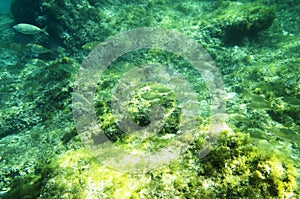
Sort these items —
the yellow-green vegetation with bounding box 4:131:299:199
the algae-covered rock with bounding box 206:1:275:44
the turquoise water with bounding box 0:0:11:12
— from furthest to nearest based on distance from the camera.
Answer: the turquoise water with bounding box 0:0:11:12 < the algae-covered rock with bounding box 206:1:275:44 < the yellow-green vegetation with bounding box 4:131:299:199

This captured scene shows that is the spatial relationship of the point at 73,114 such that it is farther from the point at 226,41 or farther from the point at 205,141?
the point at 226,41

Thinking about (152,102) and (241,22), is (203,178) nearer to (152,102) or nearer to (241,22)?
(152,102)

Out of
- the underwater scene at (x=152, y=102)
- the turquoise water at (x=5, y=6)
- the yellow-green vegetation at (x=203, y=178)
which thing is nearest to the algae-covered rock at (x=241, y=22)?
the underwater scene at (x=152, y=102)

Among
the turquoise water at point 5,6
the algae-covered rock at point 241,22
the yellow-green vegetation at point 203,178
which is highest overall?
the algae-covered rock at point 241,22

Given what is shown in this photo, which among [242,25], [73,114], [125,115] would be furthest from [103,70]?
[242,25]

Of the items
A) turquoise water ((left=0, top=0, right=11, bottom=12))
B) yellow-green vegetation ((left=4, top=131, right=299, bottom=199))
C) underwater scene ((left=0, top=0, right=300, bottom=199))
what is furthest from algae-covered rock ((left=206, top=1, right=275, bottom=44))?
turquoise water ((left=0, top=0, right=11, bottom=12))

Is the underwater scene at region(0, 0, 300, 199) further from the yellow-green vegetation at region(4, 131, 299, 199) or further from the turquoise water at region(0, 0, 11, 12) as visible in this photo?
the turquoise water at region(0, 0, 11, 12)

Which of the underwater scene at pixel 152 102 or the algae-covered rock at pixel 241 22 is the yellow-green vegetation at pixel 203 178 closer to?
the underwater scene at pixel 152 102

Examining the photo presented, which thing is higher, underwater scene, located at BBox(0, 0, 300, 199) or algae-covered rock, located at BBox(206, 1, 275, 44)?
algae-covered rock, located at BBox(206, 1, 275, 44)
